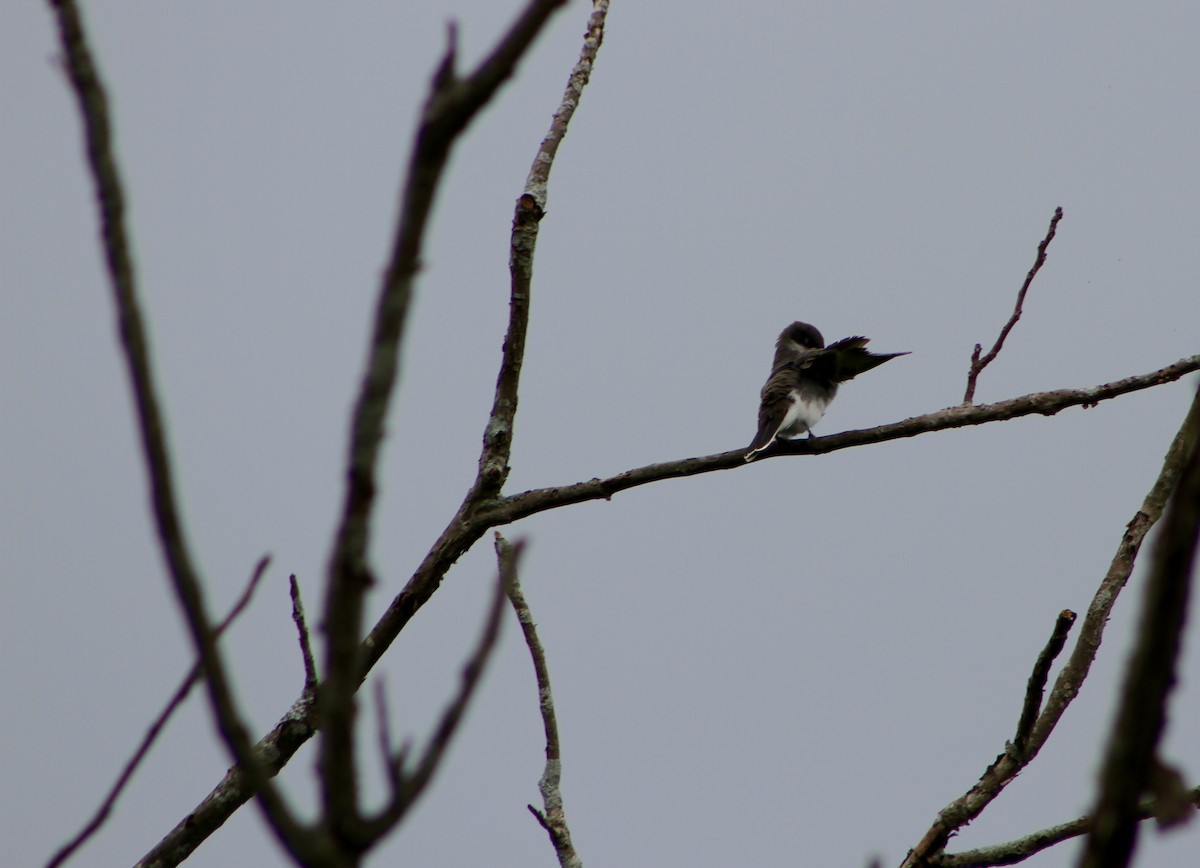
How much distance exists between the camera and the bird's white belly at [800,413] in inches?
285

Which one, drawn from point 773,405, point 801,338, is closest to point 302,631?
point 773,405

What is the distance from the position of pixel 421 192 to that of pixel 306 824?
0.50 m

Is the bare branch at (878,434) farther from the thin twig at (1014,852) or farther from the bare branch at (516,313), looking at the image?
the thin twig at (1014,852)

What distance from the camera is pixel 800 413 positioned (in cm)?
733

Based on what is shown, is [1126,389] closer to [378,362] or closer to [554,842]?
[554,842]

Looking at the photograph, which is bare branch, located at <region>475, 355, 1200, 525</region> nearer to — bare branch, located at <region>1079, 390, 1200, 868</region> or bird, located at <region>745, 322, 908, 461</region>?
bare branch, located at <region>1079, 390, 1200, 868</region>

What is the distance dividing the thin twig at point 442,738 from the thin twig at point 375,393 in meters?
0.03

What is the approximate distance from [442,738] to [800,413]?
254 inches

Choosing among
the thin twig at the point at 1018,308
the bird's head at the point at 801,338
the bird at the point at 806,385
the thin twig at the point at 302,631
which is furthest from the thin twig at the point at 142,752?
Answer: the bird's head at the point at 801,338

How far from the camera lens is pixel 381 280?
89 centimetres

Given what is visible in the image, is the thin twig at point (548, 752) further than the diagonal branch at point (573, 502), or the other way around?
the thin twig at point (548, 752)

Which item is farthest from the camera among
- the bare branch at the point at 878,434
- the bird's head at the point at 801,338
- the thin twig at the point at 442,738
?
the bird's head at the point at 801,338

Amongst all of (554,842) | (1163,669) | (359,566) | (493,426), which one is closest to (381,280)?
(359,566)

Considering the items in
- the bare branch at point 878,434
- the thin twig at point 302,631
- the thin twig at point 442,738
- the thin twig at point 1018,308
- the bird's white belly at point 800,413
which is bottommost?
the thin twig at point 442,738
